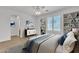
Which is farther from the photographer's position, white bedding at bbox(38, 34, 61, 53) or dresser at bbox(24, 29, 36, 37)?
dresser at bbox(24, 29, 36, 37)

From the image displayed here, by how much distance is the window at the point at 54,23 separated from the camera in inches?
63.4

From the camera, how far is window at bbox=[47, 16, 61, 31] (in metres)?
1.61

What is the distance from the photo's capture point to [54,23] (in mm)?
1604

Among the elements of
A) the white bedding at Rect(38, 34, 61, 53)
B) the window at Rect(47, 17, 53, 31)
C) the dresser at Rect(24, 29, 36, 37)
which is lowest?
the white bedding at Rect(38, 34, 61, 53)

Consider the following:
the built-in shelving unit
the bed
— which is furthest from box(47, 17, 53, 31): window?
the built-in shelving unit

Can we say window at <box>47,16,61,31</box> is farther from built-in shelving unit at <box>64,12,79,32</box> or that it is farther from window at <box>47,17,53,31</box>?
built-in shelving unit at <box>64,12,79,32</box>

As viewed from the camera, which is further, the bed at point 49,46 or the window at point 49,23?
the window at point 49,23

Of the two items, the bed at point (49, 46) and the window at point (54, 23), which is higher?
the window at point (54, 23)

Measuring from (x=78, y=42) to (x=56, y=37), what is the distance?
43cm

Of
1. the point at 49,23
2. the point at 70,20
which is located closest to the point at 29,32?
the point at 49,23

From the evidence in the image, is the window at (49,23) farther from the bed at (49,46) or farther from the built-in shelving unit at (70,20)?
the built-in shelving unit at (70,20)

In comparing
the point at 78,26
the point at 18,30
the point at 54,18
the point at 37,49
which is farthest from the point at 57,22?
the point at 18,30

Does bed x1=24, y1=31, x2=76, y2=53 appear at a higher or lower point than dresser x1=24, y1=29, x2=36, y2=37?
lower

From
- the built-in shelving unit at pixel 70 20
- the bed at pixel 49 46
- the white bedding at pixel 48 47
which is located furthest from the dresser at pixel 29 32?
the built-in shelving unit at pixel 70 20
